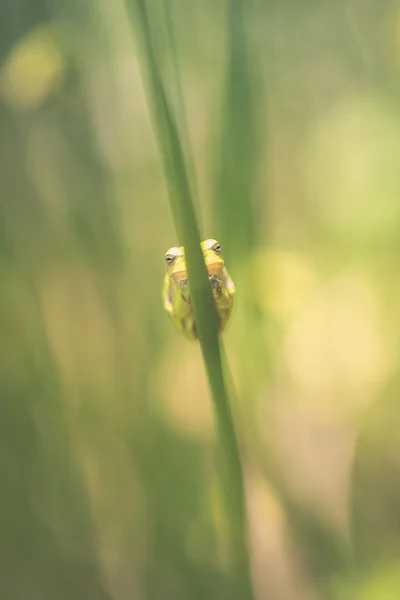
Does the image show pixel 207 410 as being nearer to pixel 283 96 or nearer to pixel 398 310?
pixel 398 310

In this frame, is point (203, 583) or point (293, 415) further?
point (293, 415)

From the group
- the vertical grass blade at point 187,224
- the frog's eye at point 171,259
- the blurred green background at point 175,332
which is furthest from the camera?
the blurred green background at point 175,332

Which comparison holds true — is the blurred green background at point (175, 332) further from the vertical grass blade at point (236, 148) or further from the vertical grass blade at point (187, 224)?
the vertical grass blade at point (187, 224)

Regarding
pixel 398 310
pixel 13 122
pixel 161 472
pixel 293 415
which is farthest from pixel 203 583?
pixel 13 122

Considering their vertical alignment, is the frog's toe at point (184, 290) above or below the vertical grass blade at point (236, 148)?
below

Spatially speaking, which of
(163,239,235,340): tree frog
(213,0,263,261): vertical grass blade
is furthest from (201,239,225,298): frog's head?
(213,0,263,261): vertical grass blade

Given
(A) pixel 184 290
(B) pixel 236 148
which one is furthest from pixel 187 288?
(B) pixel 236 148

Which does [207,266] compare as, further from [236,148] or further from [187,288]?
[236,148]

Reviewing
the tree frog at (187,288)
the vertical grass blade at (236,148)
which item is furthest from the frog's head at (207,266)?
the vertical grass blade at (236,148)

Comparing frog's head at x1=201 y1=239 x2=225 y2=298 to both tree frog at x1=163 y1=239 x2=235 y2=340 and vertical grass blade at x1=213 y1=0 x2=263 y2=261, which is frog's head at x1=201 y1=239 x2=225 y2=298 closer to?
tree frog at x1=163 y1=239 x2=235 y2=340
